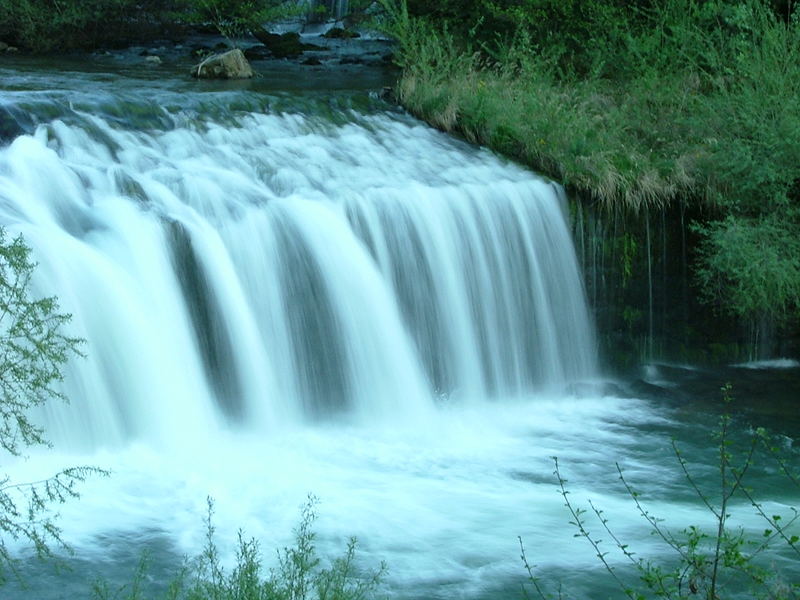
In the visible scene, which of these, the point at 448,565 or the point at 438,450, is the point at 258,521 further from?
the point at 438,450

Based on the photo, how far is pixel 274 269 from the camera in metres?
8.34

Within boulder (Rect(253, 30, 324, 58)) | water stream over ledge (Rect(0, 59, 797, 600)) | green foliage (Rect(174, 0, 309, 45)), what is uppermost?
green foliage (Rect(174, 0, 309, 45))

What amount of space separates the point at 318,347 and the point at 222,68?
6.94 meters

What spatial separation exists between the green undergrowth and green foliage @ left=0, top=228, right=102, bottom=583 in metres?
5.23

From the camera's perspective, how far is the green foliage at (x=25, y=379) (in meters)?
4.90

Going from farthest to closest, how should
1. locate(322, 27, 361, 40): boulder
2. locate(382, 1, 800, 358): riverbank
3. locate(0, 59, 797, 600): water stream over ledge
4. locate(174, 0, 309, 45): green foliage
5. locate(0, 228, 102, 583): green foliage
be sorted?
locate(322, 27, 361, 40): boulder, locate(174, 0, 309, 45): green foliage, locate(382, 1, 800, 358): riverbank, locate(0, 59, 797, 600): water stream over ledge, locate(0, 228, 102, 583): green foliage

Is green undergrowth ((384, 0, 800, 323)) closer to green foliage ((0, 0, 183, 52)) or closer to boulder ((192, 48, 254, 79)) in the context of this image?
boulder ((192, 48, 254, 79))

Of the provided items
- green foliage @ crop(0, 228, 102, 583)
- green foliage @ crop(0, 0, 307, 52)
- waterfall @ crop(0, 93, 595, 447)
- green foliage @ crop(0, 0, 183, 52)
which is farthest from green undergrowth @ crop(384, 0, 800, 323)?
green foliage @ crop(0, 0, 183, 52)

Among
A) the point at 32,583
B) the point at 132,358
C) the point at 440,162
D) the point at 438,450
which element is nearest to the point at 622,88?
the point at 440,162

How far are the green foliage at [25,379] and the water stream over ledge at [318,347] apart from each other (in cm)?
18

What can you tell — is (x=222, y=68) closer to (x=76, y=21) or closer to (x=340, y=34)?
(x=340, y=34)

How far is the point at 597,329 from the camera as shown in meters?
9.82

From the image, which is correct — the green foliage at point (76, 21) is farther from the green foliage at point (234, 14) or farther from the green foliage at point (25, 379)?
the green foliage at point (25, 379)

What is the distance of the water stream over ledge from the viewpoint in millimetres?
6395
